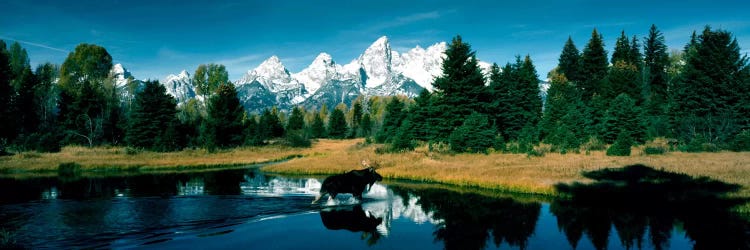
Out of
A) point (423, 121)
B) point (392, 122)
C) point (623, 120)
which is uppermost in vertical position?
point (392, 122)

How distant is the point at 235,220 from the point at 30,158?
37.9 meters

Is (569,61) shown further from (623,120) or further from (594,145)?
(594,145)

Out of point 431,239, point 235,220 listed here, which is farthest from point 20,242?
point 431,239

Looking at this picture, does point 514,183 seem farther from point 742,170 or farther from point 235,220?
point 235,220

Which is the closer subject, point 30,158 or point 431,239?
point 431,239

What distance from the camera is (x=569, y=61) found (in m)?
87.4

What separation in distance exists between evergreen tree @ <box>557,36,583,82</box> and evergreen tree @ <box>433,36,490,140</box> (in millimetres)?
41063

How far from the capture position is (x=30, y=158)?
133 ft

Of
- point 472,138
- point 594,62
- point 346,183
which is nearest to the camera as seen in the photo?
point 346,183

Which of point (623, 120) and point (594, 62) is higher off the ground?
point (594, 62)

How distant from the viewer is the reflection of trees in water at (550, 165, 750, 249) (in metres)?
12.7

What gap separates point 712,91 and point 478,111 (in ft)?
87.5

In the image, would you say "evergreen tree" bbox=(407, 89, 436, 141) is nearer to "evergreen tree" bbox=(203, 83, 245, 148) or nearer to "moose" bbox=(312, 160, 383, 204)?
"evergreen tree" bbox=(203, 83, 245, 148)

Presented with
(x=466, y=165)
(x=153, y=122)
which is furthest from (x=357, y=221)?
(x=153, y=122)
